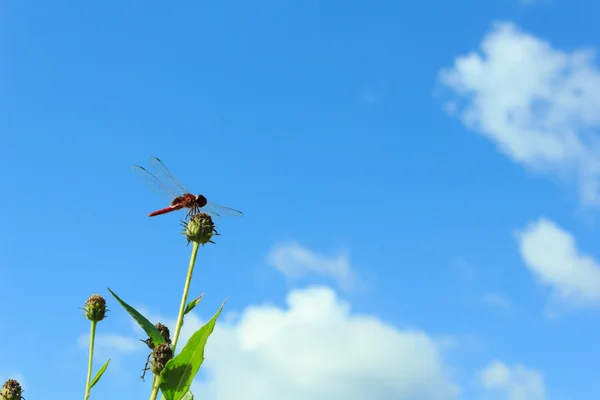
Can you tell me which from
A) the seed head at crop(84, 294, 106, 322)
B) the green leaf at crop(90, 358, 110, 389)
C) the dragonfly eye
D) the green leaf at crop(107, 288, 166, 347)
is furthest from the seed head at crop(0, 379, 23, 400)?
the dragonfly eye

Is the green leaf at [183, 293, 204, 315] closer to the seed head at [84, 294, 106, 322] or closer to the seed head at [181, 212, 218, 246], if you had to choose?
the seed head at [181, 212, 218, 246]

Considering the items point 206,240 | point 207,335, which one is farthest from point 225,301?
point 206,240

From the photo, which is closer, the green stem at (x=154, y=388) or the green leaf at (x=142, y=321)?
the green stem at (x=154, y=388)

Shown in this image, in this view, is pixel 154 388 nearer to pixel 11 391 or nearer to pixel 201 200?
pixel 11 391

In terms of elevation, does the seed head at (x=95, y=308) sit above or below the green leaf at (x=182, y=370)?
above

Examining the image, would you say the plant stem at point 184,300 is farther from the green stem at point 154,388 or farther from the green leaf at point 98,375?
the green leaf at point 98,375

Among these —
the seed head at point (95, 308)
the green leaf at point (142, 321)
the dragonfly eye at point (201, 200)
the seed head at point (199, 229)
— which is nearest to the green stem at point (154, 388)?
the green leaf at point (142, 321)
